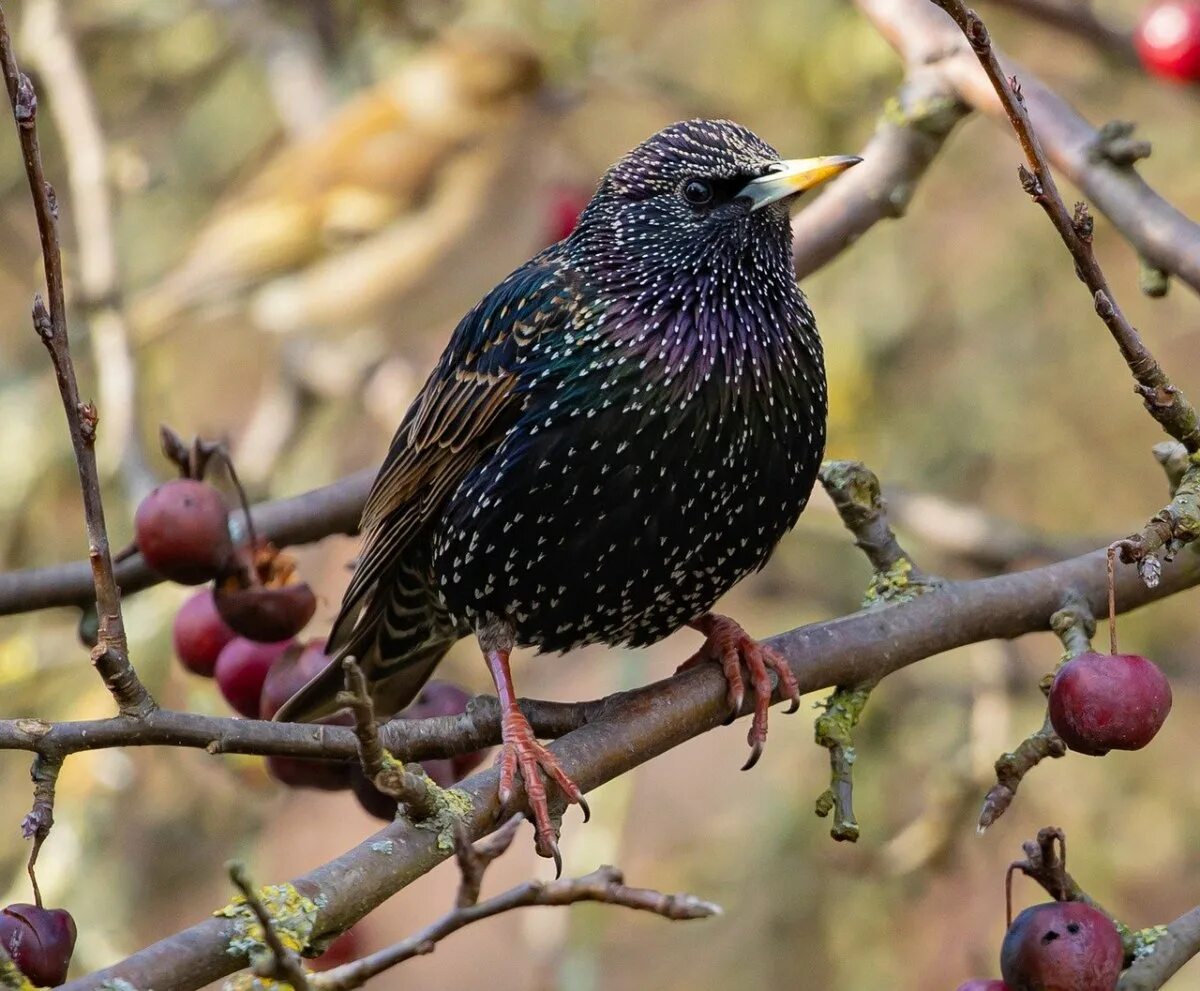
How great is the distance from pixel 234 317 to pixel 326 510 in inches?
153

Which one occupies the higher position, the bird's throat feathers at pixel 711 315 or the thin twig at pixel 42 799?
the bird's throat feathers at pixel 711 315

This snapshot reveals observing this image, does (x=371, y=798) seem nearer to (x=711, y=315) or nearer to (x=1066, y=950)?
(x=711, y=315)

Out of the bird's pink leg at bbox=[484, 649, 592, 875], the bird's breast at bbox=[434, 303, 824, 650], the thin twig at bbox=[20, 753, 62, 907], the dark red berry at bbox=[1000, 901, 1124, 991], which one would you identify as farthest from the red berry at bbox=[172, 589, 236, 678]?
the dark red berry at bbox=[1000, 901, 1124, 991]

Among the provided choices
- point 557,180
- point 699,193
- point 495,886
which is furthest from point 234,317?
point 699,193

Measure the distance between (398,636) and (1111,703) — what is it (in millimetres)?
1614

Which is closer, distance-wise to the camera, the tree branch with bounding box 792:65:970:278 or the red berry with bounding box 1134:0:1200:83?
the tree branch with bounding box 792:65:970:278

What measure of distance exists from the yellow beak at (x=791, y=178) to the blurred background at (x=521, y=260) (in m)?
1.41

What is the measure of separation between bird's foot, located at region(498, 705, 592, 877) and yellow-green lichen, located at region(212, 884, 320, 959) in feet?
1.46

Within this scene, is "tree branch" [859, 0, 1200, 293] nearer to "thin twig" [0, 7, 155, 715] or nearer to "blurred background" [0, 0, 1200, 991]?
"blurred background" [0, 0, 1200, 991]

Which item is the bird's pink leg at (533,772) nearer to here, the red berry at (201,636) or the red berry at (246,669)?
the red berry at (246,669)

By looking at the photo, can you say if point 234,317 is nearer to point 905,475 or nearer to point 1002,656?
point 905,475

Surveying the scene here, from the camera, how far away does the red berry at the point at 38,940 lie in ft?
6.23

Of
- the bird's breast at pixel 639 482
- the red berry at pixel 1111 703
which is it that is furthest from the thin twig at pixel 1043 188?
the bird's breast at pixel 639 482

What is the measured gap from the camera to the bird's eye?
3002 millimetres
